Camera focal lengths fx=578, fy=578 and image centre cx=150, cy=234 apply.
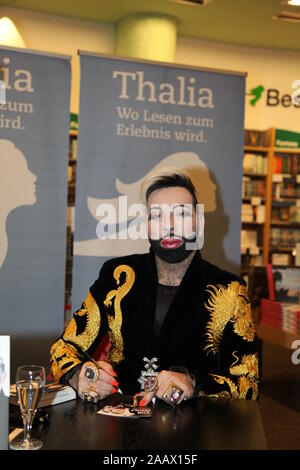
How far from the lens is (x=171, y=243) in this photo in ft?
7.34

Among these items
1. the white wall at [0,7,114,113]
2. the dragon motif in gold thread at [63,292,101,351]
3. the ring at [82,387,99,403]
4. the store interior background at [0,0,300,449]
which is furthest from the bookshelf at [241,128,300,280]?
the ring at [82,387,99,403]

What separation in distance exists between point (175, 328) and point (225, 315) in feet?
0.64

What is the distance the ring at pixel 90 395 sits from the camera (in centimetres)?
173

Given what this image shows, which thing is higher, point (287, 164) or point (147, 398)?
point (287, 164)

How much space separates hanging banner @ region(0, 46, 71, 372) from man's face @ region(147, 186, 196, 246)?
5.71 ft

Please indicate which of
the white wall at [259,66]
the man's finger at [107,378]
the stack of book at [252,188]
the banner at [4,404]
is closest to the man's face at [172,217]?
the man's finger at [107,378]

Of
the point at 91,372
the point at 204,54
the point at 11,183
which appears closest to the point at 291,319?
the point at 11,183

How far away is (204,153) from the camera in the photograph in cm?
415

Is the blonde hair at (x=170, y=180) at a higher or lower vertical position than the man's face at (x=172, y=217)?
higher

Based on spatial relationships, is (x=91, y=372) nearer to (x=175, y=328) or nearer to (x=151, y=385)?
(x=151, y=385)

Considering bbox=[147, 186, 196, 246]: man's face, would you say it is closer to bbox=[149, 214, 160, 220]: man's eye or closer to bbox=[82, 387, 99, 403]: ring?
bbox=[149, 214, 160, 220]: man's eye

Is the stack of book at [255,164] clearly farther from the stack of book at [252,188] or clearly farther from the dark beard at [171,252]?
the dark beard at [171,252]
